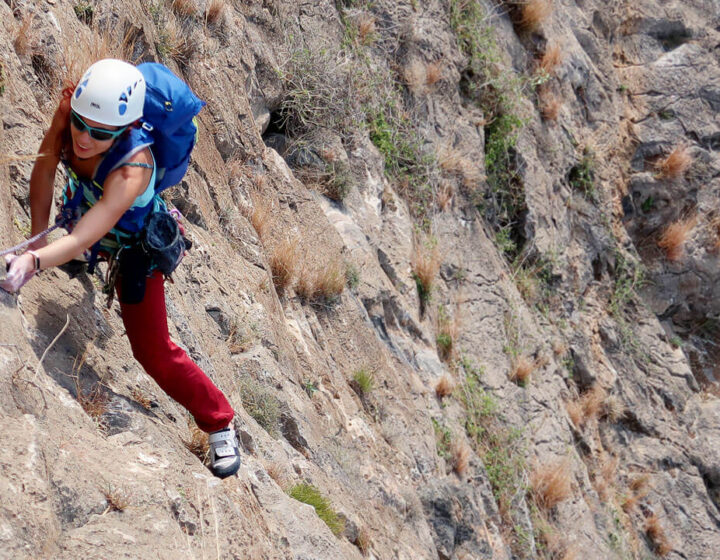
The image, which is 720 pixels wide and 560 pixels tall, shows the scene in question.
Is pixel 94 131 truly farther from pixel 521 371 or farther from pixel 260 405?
pixel 521 371

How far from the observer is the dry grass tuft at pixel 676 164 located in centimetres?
1088

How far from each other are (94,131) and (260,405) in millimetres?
2078

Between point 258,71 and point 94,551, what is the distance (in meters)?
4.95

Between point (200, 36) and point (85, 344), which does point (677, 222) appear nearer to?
point (200, 36)

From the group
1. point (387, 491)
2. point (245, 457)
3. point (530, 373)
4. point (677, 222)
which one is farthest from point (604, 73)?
point (245, 457)

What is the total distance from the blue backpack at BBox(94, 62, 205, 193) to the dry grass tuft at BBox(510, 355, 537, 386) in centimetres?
565

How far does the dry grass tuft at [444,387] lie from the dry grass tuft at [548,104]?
179 inches

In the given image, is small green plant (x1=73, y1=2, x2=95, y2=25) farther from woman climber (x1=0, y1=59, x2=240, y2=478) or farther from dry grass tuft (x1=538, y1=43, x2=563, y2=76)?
dry grass tuft (x1=538, y1=43, x2=563, y2=76)

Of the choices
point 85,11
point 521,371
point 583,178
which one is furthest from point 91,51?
point 583,178

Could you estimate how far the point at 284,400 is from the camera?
A: 14.8ft

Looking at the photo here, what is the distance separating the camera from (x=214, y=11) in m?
5.87

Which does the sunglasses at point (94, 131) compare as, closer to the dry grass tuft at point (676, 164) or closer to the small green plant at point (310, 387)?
the small green plant at point (310, 387)

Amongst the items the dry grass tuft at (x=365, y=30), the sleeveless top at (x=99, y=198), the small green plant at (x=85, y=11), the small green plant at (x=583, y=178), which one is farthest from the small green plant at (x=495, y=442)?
the sleeveless top at (x=99, y=198)

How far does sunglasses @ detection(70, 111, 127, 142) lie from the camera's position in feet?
8.70
